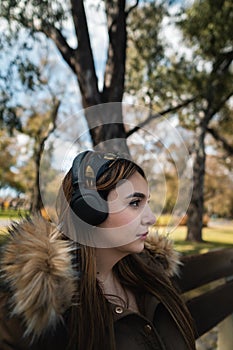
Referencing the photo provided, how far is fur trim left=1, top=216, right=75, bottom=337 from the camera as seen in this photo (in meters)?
1.26

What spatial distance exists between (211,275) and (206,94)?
7245 mm

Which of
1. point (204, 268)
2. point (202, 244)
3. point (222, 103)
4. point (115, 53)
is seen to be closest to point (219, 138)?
point (222, 103)

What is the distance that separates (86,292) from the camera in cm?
146

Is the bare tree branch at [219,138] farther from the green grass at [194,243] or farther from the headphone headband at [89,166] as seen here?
the headphone headband at [89,166]

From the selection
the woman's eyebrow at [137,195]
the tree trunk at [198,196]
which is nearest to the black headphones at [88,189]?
the woman's eyebrow at [137,195]

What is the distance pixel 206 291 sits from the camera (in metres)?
2.71

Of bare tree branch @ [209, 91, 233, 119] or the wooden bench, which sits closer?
the wooden bench

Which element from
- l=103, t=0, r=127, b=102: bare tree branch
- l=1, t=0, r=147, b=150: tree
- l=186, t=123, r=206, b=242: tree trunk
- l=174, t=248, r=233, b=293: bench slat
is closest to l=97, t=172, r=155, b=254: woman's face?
l=174, t=248, r=233, b=293: bench slat

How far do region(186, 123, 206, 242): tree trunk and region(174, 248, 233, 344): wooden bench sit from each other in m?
8.89

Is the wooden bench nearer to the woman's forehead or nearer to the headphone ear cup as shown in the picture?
the woman's forehead

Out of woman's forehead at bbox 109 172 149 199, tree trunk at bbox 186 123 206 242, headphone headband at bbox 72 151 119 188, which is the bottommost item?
woman's forehead at bbox 109 172 149 199

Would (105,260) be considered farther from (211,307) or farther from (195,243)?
(195,243)

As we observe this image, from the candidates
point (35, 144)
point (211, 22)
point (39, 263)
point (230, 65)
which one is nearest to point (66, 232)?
point (39, 263)

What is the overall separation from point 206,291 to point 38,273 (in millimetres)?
1718
